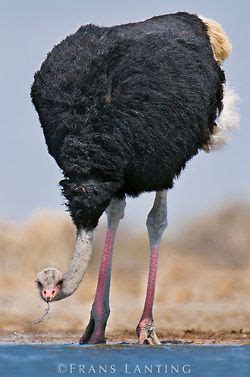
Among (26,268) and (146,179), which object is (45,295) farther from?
(26,268)

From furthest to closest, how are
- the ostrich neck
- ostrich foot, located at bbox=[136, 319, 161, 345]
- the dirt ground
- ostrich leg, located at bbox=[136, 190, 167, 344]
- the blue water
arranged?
1. the dirt ground
2. ostrich leg, located at bbox=[136, 190, 167, 344]
3. ostrich foot, located at bbox=[136, 319, 161, 345]
4. the ostrich neck
5. the blue water

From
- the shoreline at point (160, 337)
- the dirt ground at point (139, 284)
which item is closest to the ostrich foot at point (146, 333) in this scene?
the shoreline at point (160, 337)

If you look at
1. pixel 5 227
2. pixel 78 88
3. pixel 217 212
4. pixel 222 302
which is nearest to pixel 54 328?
pixel 222 302

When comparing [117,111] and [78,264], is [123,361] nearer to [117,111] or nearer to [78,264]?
[78,264]

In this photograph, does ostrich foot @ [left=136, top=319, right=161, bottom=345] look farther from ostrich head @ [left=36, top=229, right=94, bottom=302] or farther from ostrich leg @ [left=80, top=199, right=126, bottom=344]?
ostrich head @ [left=36, top=229, right=94, bottom=302]

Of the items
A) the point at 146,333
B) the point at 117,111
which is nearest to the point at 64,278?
the point at 117,111

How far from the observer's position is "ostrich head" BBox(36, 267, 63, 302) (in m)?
21.4

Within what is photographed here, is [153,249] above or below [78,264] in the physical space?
above

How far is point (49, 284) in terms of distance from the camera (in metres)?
21.4

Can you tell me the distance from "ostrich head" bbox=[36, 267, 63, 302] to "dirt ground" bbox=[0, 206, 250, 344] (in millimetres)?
3474

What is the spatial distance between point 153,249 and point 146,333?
3.64 feet

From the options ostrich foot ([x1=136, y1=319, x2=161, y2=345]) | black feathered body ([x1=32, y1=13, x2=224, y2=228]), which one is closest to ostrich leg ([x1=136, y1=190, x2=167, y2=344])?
ostrich foot ([x1=136, y1=319, x2=161, y2=345])

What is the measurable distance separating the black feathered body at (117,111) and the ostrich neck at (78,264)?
0.17 meters

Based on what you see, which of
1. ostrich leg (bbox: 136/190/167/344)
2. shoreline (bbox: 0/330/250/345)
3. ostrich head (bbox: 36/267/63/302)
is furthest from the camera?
shoreline (bbox: 0/330/250/345)
